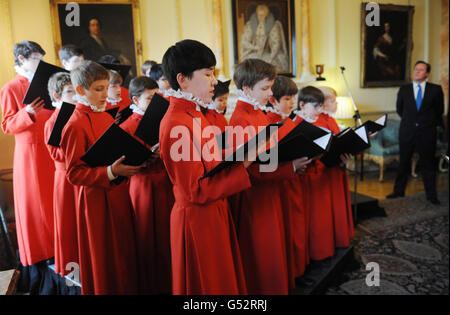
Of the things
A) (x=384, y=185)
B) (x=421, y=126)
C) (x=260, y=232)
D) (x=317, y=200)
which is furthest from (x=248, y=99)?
(x=384, y=185)

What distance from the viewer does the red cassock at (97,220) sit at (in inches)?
64.2

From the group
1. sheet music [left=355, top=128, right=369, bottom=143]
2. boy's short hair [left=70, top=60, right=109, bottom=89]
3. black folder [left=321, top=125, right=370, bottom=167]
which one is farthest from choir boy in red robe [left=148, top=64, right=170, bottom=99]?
sheet music [left=355, top=128, right=369, bottom=143]

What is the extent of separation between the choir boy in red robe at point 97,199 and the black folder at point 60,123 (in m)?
0.10

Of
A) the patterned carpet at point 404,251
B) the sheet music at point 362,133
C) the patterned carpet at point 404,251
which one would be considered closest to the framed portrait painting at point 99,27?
the patterned carpet at point 404,251

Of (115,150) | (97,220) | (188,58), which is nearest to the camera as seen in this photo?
(188,58)

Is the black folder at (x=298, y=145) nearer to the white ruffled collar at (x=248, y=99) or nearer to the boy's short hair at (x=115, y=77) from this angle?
the white ruffled collar at (x=248, y=99)

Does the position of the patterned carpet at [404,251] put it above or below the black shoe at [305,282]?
below

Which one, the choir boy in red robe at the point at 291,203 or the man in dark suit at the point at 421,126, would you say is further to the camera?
the man in dark suit at the point at 421,126

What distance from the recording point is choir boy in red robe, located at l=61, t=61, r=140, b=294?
5.26 ft

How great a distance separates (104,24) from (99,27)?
52mm

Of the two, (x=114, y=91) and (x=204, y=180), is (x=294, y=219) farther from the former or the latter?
(x=114, y=91)

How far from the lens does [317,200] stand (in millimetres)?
2506
